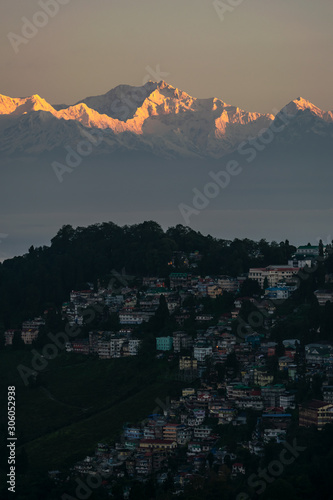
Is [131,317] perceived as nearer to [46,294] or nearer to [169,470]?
[46,294]

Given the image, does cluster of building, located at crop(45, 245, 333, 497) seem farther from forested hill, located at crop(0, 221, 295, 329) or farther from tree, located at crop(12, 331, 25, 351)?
tree, located at crop(12, 331, 25, 351)

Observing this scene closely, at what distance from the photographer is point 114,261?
352 ft

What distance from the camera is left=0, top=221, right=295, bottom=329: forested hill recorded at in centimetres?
10200

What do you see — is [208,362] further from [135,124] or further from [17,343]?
[135,124]

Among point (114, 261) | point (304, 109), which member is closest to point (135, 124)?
point (304, 109)

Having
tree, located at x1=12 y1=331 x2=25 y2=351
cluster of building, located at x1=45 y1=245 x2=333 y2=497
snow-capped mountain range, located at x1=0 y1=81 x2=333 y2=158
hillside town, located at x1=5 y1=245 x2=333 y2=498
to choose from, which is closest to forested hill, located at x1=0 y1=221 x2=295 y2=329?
hillside town, located at x1=5 y1=245 x2=333 y2=498

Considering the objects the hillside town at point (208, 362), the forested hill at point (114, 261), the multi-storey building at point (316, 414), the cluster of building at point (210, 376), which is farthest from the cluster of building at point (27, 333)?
the multi-storey building at point (316, 414)

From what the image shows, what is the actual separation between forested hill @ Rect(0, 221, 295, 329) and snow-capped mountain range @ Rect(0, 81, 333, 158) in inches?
2588

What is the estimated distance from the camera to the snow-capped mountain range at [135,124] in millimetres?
183625

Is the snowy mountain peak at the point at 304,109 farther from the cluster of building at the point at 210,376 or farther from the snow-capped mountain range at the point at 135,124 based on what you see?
the cluster of building at the point at 210,376

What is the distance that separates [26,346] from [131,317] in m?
7.82

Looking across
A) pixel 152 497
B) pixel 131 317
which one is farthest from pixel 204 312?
pixel 152 497

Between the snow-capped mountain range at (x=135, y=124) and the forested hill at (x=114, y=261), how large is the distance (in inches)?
2588

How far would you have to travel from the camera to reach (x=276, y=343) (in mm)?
82562
